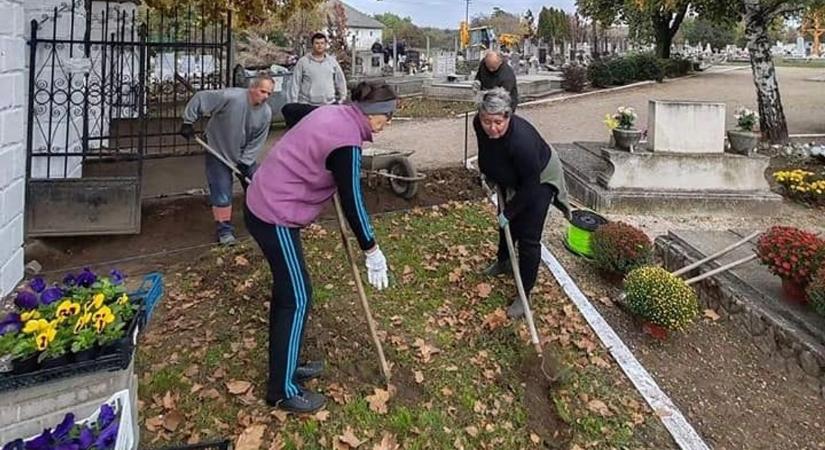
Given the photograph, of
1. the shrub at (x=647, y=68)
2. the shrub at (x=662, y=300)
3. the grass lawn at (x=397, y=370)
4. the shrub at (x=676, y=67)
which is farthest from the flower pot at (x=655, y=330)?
the shrub at (x=676, y=67)

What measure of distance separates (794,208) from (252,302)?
6089mm

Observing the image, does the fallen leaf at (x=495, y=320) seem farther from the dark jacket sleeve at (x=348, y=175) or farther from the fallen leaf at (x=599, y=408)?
the dark jacket sleeve at (x=348, y=175)

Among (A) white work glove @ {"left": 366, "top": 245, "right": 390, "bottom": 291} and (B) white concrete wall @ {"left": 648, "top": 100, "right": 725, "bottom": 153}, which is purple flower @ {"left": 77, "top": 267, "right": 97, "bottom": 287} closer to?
(A) white work glove @ {"left": 366, "top": 245, "right": 390, "bottom": 291}

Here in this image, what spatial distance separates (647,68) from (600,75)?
2651 millimetres

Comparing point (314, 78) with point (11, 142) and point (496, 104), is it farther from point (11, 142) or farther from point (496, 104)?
point (496, 104)

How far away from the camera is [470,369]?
3.39 m

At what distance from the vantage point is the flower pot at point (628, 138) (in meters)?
6.75

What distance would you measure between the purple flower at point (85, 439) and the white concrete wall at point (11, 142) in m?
2.61

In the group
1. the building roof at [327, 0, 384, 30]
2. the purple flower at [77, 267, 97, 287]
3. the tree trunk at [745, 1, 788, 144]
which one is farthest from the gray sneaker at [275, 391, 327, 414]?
the building roof at [327, 0, 384, 30]

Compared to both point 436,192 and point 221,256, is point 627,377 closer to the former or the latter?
point 221,256

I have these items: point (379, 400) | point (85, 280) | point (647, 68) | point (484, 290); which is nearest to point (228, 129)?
point (484, 290)

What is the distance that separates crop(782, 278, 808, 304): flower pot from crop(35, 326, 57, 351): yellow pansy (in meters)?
4.16

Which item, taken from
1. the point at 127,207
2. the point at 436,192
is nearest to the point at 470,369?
the point at 127,207

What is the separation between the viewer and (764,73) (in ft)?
33.0
